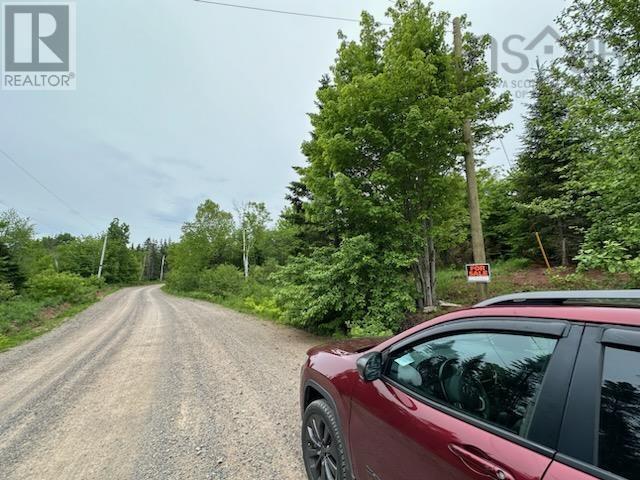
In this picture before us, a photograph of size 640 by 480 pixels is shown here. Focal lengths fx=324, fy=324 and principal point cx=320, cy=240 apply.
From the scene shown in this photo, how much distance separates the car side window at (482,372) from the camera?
1.24m

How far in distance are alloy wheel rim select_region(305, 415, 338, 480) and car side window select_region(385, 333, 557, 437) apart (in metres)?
0.84

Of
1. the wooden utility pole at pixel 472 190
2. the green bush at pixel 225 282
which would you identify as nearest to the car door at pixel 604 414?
the wooden utility pole at pixel 472 190

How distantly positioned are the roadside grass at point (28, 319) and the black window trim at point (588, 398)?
1195 centimetres

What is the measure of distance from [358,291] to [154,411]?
437 centimetres

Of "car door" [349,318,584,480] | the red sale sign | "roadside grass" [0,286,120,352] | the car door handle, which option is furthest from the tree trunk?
"roadside grass" [0,286,120,352]

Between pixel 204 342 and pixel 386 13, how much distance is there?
9.79 meters

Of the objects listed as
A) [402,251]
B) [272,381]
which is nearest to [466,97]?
[402,251]

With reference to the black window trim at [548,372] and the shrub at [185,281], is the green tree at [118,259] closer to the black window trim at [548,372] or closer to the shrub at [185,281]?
the shrub at [185,281]

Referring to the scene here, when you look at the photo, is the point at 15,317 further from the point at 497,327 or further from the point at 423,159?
the point at 497,327

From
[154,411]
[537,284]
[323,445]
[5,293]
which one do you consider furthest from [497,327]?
[5,293]

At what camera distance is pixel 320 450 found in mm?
2441

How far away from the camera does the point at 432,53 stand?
27.1 feet

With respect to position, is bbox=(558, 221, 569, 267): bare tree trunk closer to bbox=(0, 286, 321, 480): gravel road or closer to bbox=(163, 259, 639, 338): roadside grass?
bbox=(163, 259, 639, 338): roadside grass

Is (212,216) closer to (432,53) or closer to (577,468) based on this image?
(432,53)
